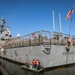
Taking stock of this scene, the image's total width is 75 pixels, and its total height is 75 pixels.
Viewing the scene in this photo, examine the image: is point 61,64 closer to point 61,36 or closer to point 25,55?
point 61,36

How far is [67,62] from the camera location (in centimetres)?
2222

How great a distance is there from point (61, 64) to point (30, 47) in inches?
219

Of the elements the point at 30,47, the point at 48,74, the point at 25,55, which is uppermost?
the point at 30,47

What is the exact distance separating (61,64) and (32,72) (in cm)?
527

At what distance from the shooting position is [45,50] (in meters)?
Result: 18.5

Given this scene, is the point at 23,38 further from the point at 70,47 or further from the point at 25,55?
the point at 70,47

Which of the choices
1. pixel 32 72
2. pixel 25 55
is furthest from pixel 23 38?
pixel 32 72

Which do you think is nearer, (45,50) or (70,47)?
(45,50)

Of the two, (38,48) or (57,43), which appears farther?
(57,43)

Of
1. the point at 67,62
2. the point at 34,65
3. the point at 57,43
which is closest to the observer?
the point at 34,65

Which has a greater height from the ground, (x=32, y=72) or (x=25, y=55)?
(x=25, y=55)

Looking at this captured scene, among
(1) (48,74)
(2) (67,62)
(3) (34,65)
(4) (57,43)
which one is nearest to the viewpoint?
(1) (48,74)

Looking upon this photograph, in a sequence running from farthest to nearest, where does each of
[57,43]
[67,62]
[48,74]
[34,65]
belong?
[67,62]
[57,43]
[34,65]
[48,74]

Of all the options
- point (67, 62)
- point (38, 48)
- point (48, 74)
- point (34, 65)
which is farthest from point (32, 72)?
point (67, 62)
